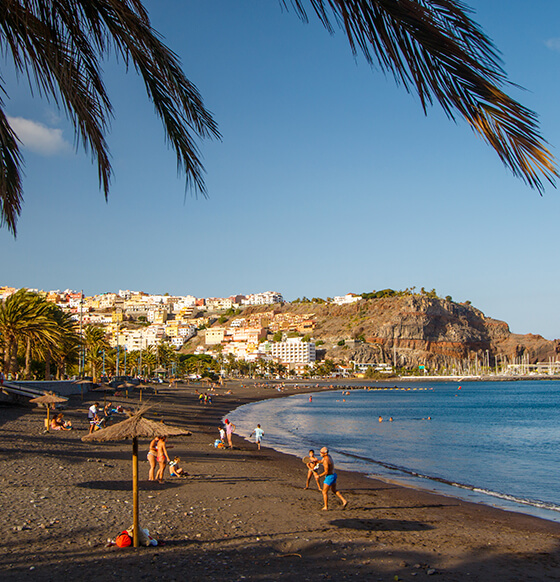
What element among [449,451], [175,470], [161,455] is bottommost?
[449,451]

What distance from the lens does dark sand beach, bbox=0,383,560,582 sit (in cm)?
780

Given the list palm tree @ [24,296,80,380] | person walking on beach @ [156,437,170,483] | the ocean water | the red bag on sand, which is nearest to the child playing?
person walking on beach @ [156,437,170,483]

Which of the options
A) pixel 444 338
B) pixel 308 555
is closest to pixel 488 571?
pixel 308 555

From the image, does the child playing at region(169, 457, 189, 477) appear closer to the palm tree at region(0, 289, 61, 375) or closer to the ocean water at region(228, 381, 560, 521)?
the ocean water at region(228, 381, 560, 521)

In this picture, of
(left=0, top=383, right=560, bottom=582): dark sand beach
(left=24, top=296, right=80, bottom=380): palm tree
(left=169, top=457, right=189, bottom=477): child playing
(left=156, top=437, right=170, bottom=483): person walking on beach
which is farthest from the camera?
(left=24, top=296, right=80, bottom=380): palm tree

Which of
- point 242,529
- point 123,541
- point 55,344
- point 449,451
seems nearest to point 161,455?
point 242,529

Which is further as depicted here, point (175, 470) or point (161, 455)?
point (175, 470)

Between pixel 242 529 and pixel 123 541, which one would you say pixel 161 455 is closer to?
pixel 242 529

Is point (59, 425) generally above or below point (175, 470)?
above

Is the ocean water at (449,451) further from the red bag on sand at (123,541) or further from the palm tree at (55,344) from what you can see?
the palm tree at (55,344)

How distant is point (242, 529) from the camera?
998cm

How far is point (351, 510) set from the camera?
12.5m

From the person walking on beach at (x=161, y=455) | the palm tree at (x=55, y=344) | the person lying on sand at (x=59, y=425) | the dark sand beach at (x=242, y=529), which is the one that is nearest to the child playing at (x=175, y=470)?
the dark sand beach at (x=242, y=529)

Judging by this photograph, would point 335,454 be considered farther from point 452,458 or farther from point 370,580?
point 370,580
